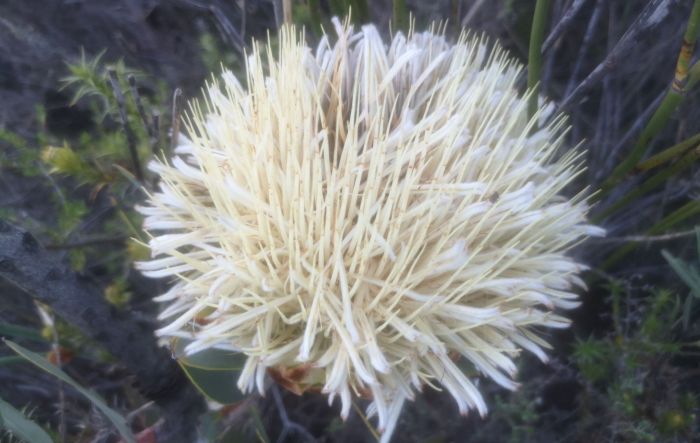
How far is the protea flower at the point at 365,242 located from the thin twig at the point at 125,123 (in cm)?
20

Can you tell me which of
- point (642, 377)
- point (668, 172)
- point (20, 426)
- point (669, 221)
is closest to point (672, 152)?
point (668, 172)

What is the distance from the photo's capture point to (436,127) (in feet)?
2.52

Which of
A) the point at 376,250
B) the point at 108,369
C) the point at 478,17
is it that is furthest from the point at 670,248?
the point at 108,369

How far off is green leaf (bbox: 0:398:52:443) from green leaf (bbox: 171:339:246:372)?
20 cm

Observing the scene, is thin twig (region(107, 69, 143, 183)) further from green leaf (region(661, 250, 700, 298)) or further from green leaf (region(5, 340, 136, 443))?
green leaf (region(661, 250, 700, 298))

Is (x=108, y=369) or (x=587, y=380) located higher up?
(x=108, y=369)

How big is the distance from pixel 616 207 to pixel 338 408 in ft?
2.01

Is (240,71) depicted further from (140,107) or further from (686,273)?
(686,273)

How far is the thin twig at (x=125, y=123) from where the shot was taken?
2.99ft

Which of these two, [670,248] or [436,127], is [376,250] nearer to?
[436,127]

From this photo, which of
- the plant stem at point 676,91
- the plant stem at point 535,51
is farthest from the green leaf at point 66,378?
the plant stem at point 676,91

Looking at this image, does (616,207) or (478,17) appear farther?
(478,17)

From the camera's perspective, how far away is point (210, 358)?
0.80 meters

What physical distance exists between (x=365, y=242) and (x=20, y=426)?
1.64 feet
